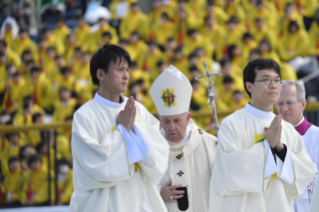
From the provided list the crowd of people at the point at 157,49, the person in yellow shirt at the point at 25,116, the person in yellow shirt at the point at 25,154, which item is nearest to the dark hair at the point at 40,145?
the person in yellow shirt at the point at 25,154

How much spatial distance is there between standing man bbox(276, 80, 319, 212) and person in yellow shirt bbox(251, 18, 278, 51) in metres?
6.37

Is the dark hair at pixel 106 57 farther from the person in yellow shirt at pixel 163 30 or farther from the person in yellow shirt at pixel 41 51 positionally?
the person in yellow shirt at pixel 41 51

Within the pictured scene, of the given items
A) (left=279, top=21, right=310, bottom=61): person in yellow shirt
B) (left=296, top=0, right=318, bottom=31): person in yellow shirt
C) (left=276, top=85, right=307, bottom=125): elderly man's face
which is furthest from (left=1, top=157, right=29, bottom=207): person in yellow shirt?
(left=296, top=0, right=318, bottom=31): person in yellow shirt

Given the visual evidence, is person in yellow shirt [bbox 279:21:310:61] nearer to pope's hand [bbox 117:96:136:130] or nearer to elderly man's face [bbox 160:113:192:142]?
elderly man's face [bbox 160:113:192:142]

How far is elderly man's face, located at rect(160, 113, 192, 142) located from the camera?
15.1ft

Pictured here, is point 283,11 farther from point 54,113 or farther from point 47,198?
point 47,198

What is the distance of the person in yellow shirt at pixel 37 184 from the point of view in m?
7.11

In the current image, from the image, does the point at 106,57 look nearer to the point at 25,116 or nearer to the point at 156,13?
the point at 25,116

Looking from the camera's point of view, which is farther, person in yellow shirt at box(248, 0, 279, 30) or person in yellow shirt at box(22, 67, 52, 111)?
person in yellow shirt at box(248, 0, 279, 30)

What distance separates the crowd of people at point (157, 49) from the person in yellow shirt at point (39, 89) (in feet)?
0.06

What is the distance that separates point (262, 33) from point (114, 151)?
7831mm

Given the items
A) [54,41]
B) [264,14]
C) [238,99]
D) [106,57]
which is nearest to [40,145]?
[238,99]

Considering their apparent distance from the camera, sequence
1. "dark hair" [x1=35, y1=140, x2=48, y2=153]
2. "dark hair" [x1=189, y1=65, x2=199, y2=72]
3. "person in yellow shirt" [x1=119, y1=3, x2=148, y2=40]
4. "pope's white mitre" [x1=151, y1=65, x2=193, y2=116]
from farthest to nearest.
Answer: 1. "person in yellow shirt" [x1=119, y1=3, x2=148, y2=40]
2. "dark hair" [x1=189, y1=65, x2=199, y2=72]
3. "dark hair" [x1=35, y1=140, x2=48, y2=153]
4. "pope's white mitre" [x1=151, y1=65, x2=193, y2=116]

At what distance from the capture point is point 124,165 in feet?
12.7
